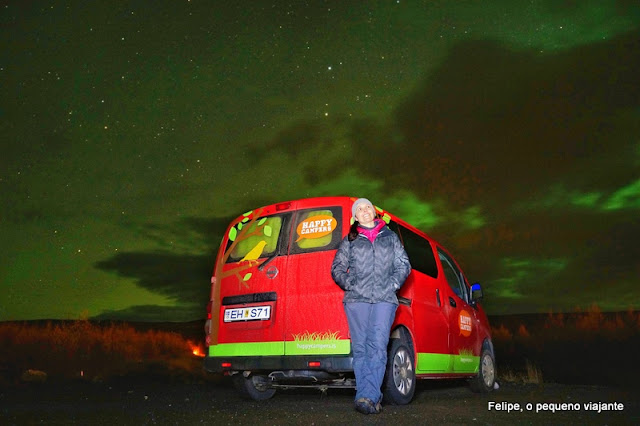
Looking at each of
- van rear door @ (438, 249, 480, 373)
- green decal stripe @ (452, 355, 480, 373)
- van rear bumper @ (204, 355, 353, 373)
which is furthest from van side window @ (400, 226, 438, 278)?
van rear bumper @ (204, 355, 353, 373)

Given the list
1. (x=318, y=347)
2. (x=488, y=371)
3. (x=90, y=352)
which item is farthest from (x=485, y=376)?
(x=90, y=352)

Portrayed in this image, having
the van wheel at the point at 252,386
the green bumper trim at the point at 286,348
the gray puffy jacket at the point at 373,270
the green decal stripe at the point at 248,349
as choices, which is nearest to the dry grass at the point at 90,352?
the van wheel at the point at 252,386

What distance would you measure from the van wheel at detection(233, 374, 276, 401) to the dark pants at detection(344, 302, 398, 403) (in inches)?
76.1

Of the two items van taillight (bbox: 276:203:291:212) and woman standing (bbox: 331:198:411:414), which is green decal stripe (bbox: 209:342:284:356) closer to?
woman standing (bbox: 331:198:411:414)

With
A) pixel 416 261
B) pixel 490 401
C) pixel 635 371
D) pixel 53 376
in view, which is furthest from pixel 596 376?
pixel 53 376

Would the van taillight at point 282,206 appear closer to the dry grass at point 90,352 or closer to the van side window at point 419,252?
the van side window at point 419,252

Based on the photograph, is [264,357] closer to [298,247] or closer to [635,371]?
[298,247]

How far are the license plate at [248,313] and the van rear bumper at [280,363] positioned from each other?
39 cm

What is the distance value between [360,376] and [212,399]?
2735 millimetres

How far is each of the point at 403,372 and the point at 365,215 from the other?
189 cm

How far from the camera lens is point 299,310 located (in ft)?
19.9

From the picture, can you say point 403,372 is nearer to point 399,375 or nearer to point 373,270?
point 399,375

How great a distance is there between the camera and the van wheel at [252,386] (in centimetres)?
698

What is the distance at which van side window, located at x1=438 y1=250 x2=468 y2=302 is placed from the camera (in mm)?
8366
